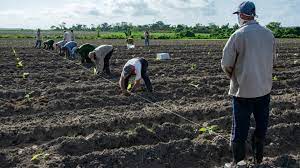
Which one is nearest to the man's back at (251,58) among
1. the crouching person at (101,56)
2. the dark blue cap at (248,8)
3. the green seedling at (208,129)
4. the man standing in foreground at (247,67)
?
the man standing in foreground at (247,67)

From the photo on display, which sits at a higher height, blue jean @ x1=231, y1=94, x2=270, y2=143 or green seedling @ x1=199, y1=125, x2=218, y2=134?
blue jean @ x1=231, y1=94, x2=270, y2=143

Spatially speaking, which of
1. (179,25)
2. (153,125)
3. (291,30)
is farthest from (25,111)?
(179,25)

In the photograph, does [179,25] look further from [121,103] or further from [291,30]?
[121,103]

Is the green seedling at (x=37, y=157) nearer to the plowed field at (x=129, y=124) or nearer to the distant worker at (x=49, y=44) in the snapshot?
the plowed field at (x=129, y=124)

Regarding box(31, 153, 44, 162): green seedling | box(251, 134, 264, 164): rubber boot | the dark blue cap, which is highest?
the dark blue cap

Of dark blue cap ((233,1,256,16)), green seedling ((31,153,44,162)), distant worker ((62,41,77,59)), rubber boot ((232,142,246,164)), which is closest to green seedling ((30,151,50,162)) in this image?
green seedling ((31,153,44,162))

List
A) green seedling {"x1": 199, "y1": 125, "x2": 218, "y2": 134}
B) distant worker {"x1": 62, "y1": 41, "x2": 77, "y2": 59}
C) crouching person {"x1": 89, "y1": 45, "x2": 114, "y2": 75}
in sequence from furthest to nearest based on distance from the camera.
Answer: distant worker {"x1": 62, "y1": 41, "x2": 77, "y2": 59} → crouching person {"x1": 89, "y1": 45, "x2": 114, "y2": 75} → green seedling {"x1": 199, "y1": 125, "x2": 218, "y2": 134}

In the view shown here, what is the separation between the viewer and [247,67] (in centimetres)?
480

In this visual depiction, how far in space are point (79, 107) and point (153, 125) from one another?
7.97ft

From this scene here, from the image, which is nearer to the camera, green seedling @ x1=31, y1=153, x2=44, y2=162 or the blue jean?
the blue jean

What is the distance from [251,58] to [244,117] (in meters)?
0.68

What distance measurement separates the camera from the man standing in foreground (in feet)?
15.5

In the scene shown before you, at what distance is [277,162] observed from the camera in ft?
17.0

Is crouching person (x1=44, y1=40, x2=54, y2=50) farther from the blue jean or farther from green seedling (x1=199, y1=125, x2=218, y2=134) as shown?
the blue jean
